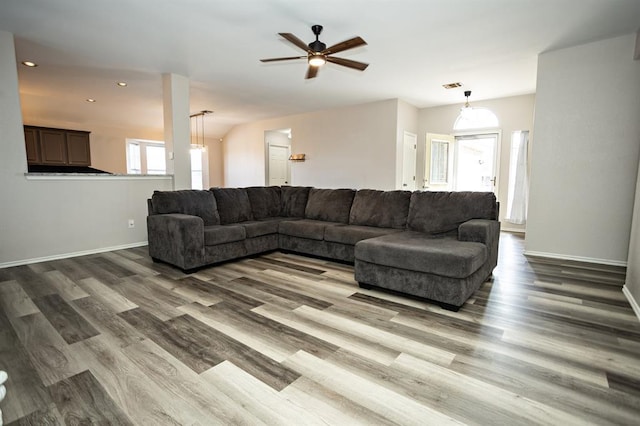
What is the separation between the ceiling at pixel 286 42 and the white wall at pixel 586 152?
0.31 metres

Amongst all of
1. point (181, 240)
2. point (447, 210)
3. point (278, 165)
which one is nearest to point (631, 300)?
point (447, 210)

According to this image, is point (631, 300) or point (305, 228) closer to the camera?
point (631, 300)

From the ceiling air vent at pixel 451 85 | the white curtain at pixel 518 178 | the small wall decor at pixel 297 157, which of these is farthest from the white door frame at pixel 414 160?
the small wall decor at pixel 297 157

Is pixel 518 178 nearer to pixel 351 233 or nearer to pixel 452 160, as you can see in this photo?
pixel 452 160

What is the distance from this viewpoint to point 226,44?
146 inches

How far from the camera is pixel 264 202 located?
15.5ft

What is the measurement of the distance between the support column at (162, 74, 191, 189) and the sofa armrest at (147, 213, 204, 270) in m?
1.52

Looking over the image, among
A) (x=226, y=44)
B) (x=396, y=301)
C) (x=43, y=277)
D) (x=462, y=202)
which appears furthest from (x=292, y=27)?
(x=43, y=277)

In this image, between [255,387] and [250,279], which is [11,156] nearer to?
[250,279]

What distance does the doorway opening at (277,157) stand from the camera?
895 centimetres

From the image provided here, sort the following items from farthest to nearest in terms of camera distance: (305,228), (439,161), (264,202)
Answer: (439,161)
(264,202)
(305,228)

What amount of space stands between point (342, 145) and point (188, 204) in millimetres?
4186

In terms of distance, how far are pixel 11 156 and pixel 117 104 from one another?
11.8 ft

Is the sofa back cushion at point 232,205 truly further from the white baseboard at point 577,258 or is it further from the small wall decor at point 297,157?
the white baseboard at point 577,258
